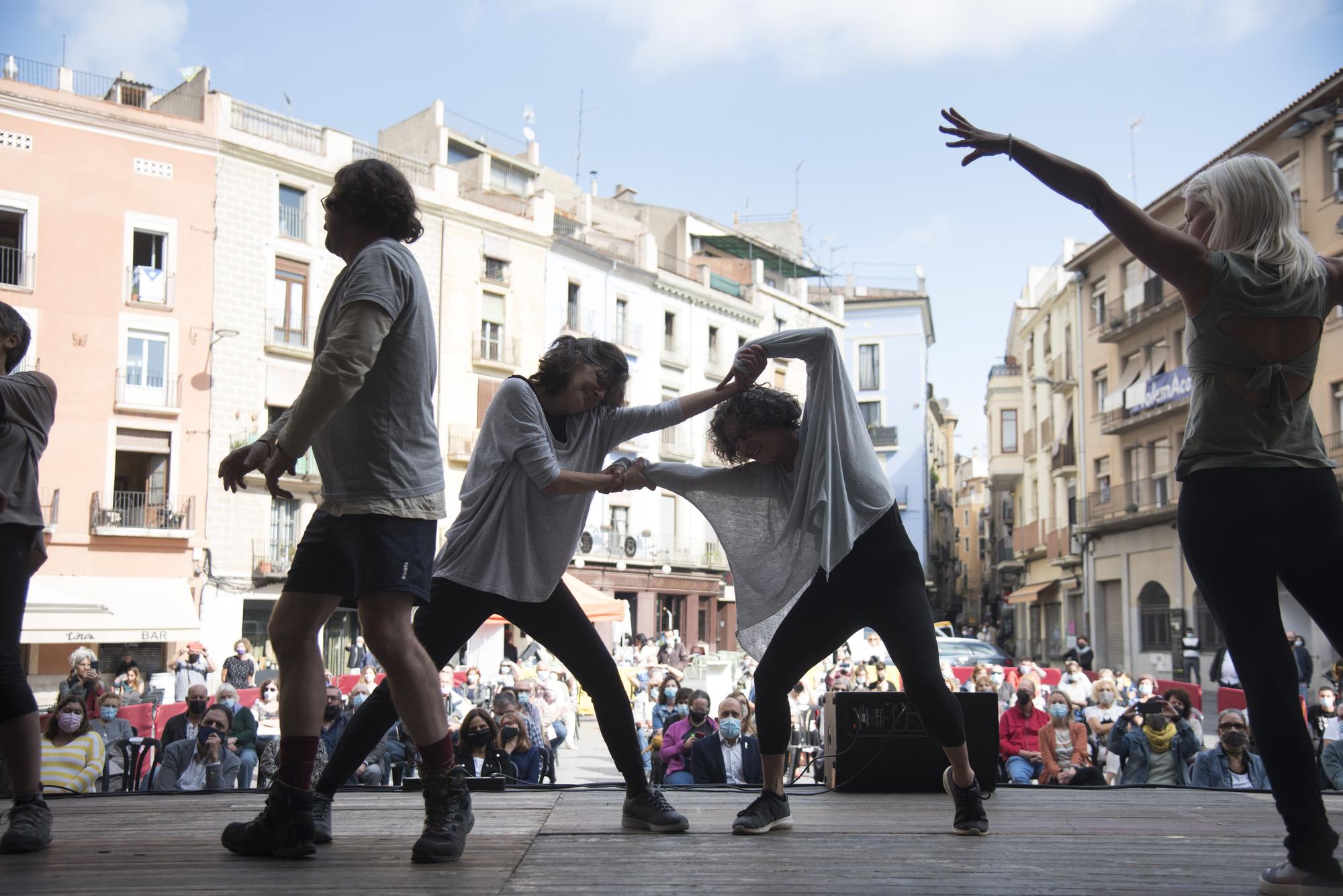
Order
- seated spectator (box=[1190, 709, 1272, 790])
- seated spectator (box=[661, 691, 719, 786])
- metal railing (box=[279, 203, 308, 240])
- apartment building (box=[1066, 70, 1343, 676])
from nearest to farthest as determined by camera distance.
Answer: seated spectator (box=[1190, 709, 1272, 790]), seated spectator (box=[661, 691, 719, 786]), apartment building (box=[1066, 70, 1343, 676]), metal railing (box=[279, 203, 308, 240])

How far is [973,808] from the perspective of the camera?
3.88 meters

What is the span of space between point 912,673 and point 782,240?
53.6 metres

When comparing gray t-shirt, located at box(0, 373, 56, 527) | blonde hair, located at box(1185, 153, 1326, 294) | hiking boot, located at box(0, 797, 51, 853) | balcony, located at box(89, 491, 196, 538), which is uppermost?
balcony, located at box(89, 491, 196, 538)

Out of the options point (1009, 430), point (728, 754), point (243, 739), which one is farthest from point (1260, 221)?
point (1009, 430)

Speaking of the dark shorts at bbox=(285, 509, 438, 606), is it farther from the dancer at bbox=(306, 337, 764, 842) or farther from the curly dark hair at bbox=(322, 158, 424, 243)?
the curly dark hair at bbox=(322, 158, 424, 243)

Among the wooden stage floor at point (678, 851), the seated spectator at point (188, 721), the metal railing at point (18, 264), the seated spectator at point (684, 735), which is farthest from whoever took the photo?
the metal railing at point (18, 264)

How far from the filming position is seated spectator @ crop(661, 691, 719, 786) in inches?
389

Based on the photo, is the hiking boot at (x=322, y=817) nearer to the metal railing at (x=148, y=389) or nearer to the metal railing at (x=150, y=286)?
the metal railing at (x=148, y=389)

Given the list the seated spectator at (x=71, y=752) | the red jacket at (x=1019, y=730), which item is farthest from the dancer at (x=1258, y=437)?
the red jacket at (x=1019, y=730)

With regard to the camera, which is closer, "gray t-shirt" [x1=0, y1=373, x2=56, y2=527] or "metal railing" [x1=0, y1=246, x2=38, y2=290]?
"gray t-shirt" [x1=0, y1=373, x2=56, y2=527]

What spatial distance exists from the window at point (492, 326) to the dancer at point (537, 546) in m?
32.7

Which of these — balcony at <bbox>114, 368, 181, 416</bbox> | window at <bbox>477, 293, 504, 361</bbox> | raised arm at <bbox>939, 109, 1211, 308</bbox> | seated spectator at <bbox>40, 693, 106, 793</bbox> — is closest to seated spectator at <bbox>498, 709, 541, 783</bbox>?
seated spectator at <bbox>40, 693, 106, 793</bbox>

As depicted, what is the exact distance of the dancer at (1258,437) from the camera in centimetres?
294

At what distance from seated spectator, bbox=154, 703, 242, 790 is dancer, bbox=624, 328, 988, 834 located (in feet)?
22.3
